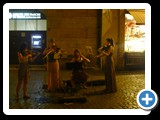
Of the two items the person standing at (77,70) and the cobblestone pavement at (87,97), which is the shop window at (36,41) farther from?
the person standing at (77,70)

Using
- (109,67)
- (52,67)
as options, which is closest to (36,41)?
(52,67)

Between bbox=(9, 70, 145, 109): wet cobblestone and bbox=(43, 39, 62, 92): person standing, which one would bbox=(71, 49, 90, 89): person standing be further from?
bbox=(43, 39, 62, 92): person standing

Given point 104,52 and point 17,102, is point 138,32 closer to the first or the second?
point 104,52

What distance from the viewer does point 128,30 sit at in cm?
1558

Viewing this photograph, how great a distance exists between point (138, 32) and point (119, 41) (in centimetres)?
109

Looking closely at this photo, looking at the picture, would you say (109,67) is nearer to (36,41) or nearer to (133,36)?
(133,36)

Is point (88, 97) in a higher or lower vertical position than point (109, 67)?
Answer: lower

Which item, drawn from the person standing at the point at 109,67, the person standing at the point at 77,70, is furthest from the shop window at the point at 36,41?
the person standing at the point at 109,67

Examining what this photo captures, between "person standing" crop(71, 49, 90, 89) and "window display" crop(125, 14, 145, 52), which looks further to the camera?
"window display" crop(125, 14, 145, 52)

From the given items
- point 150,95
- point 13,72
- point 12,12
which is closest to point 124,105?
point 150,95

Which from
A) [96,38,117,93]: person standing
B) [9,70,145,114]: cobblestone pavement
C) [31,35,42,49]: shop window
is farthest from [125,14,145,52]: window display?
[96,38,117,93]: person standing

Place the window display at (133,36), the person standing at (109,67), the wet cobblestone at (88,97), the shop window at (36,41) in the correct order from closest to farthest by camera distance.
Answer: the wet cobblestone at (88,97)
the person standing at (109,67)
the window display at (133,36)
the shop window at (36,41)

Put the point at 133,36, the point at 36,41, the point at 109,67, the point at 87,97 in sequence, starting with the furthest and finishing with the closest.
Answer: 1. the point at 36,41
2. the point at 133,36
3. the point at 109,67
4. the point at 87,97

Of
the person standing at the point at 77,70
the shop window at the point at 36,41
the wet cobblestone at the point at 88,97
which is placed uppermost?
the shop window at the point at 36,41
